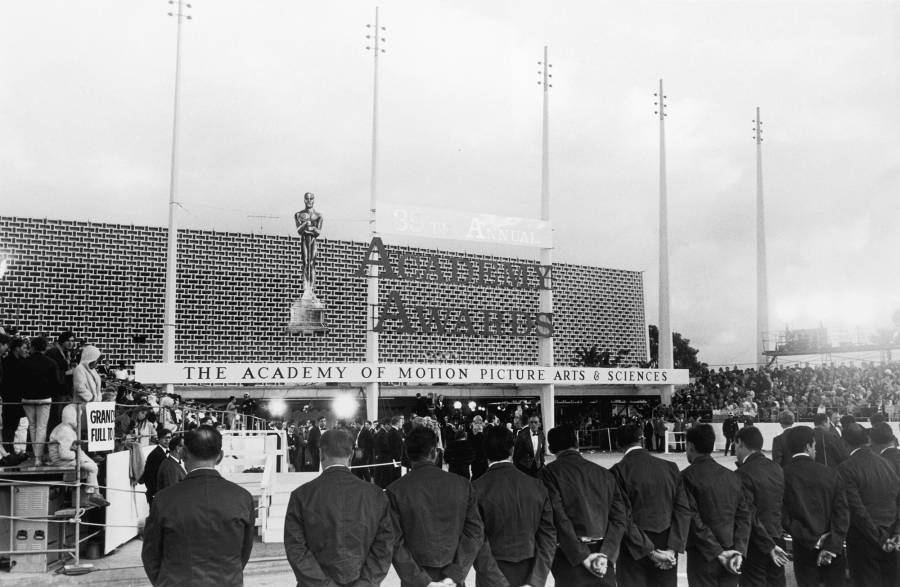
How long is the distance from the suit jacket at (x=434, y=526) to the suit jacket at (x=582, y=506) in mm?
823

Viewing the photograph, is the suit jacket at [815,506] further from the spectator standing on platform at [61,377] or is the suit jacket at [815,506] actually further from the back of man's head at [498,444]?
the spectator standing on platform at [61,377]

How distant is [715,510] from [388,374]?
17817mm

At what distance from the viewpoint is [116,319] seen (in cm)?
2698

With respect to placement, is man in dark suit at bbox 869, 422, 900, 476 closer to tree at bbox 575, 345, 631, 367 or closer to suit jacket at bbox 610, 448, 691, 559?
suit jacket at bbox 610, 448, 691, 559

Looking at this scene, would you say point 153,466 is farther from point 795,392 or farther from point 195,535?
point 795,392

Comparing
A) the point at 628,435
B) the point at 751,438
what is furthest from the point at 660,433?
the point at 628,435

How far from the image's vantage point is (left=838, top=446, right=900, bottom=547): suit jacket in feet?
22.0

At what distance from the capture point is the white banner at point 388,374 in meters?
21.0

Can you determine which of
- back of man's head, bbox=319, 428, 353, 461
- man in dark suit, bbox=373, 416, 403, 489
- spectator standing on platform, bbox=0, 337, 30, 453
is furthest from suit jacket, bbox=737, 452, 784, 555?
man in dark suit, bbox=373, 416, 403, 489

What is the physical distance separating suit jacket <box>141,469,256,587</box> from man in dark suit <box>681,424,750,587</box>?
3.37 metres

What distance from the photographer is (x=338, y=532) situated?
4535 mm

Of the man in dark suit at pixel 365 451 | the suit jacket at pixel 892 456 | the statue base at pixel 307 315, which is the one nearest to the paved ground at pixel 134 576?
the suit jacket at pixel 892 456

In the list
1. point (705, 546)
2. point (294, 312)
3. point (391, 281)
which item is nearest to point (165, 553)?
point (705, 546)

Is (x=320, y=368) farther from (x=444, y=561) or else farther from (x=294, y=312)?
(x=444, y=561)
